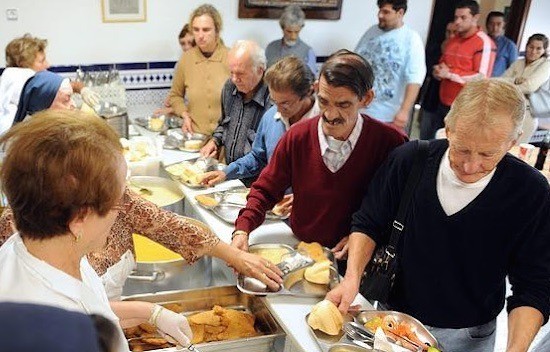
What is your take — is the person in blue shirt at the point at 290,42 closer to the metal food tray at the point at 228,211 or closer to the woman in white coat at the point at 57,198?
the metal food tray at the point at 228,211

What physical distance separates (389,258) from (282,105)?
2.95 feet

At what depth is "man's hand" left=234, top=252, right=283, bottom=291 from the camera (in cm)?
153

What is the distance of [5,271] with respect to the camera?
0.90 metres

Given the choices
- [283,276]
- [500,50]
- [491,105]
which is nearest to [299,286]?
[283,276]

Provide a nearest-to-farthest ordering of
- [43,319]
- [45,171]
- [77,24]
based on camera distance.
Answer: [43,319]
[45,171]
[77,24]

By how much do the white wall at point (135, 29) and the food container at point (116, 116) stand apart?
1445 mm

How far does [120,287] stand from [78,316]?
1.12 meters

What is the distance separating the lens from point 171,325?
132cm

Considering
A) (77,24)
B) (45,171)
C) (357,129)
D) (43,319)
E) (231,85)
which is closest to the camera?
(43,319)

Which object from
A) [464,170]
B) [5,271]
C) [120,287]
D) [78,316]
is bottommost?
[120,287]

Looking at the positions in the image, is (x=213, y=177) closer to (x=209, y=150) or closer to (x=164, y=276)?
(x=209, y=150)

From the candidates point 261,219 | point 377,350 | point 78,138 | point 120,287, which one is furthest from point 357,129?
point 78,138

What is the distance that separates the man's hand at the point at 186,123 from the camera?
3.35m

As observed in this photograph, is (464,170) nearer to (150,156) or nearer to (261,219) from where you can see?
(261,219)
